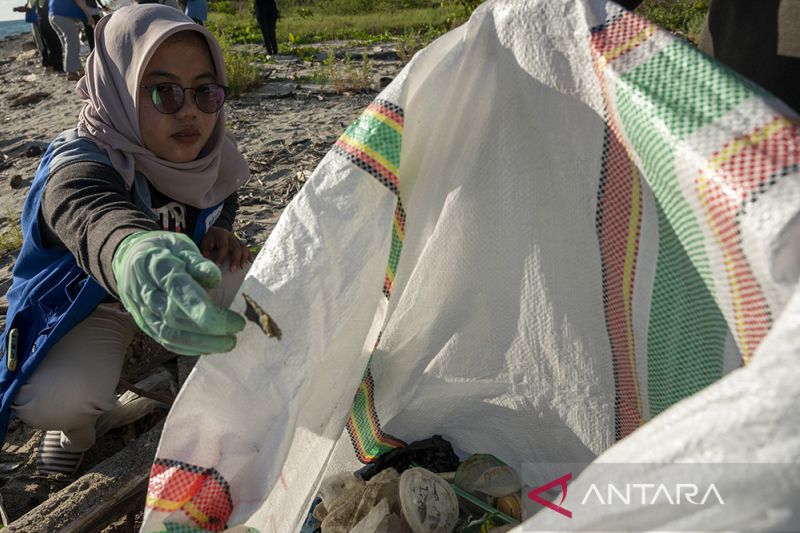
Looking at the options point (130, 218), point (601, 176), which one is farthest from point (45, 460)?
point (601, 176)

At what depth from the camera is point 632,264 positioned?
119cm

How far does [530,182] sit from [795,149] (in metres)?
0.60

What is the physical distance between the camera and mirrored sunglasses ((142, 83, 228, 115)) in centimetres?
200

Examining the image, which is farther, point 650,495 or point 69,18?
point 69,18

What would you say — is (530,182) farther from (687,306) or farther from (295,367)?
(295,367)

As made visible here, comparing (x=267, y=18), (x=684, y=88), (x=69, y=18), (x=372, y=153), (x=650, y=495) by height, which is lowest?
(x=267, y=18)

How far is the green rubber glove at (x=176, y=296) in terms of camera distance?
1.09 meters

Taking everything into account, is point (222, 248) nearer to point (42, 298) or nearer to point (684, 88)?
point (42, 298)

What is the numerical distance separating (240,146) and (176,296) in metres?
4.19

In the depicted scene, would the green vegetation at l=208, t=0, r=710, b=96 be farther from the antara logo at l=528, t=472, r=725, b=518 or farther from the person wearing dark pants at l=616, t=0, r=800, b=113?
the antara logo at l=528, t=472, r=725, b=518

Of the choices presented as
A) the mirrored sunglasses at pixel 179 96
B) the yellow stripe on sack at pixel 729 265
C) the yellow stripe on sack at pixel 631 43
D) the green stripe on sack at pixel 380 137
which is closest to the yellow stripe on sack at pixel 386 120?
the green stripe on sack at pixel 380 137

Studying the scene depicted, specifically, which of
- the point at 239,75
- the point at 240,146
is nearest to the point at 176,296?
the point at 240,146

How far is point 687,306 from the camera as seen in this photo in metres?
1.09

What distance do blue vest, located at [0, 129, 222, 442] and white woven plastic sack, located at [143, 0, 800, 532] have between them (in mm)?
890
